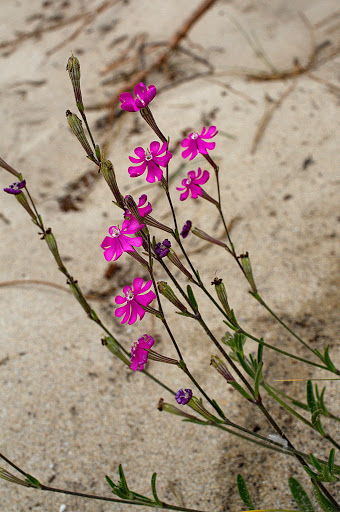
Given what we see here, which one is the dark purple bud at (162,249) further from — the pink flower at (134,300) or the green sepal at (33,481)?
the green sepal at (33,481)

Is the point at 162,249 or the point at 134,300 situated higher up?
the point at 162,249

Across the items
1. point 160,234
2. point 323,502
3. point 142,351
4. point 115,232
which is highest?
point 160,234

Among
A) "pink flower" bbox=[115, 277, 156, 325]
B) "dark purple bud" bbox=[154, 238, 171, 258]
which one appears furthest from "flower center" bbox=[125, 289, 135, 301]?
"dark purple bud" bbox=[154, 238, 171, 258]

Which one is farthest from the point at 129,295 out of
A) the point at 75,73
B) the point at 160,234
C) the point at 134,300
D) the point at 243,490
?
the point at 160,234

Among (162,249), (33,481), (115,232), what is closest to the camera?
(115,232)

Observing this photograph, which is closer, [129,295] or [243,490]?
[129,295]

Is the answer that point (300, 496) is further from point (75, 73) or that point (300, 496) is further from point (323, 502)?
point (75, 73)

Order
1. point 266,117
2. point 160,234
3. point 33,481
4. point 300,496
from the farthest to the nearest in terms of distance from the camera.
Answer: point 266,117
point 160,234
point 300,496
point 33,481
